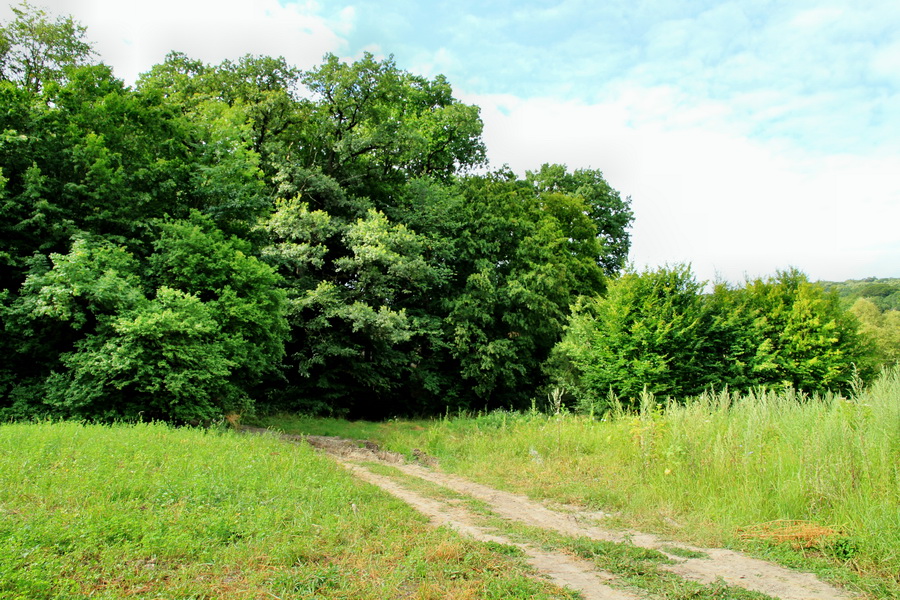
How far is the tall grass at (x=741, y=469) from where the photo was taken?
5.29m

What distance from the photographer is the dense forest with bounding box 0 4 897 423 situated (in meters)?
12.4

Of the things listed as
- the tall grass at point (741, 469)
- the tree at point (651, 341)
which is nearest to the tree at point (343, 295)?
the tree at point (651, 341)

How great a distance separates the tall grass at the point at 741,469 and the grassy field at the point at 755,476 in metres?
0.02

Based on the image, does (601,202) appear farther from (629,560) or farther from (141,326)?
(629,560)

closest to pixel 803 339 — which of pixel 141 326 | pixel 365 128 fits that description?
pixel 365 128

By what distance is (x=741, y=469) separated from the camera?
666 centimetres

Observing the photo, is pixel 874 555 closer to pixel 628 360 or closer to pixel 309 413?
pixel 628 360

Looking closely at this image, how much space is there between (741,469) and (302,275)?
668 inches

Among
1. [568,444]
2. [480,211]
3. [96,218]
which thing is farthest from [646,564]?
[480,211]

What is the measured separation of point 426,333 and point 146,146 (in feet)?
39.6

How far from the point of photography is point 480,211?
23.7 m

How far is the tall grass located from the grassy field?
2 centimetres

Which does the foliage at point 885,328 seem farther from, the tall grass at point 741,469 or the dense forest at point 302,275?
the tall grass at point 741,469

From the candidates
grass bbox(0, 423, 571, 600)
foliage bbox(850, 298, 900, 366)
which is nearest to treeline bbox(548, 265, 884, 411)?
grass bbox(0, 423, 571, 600)
